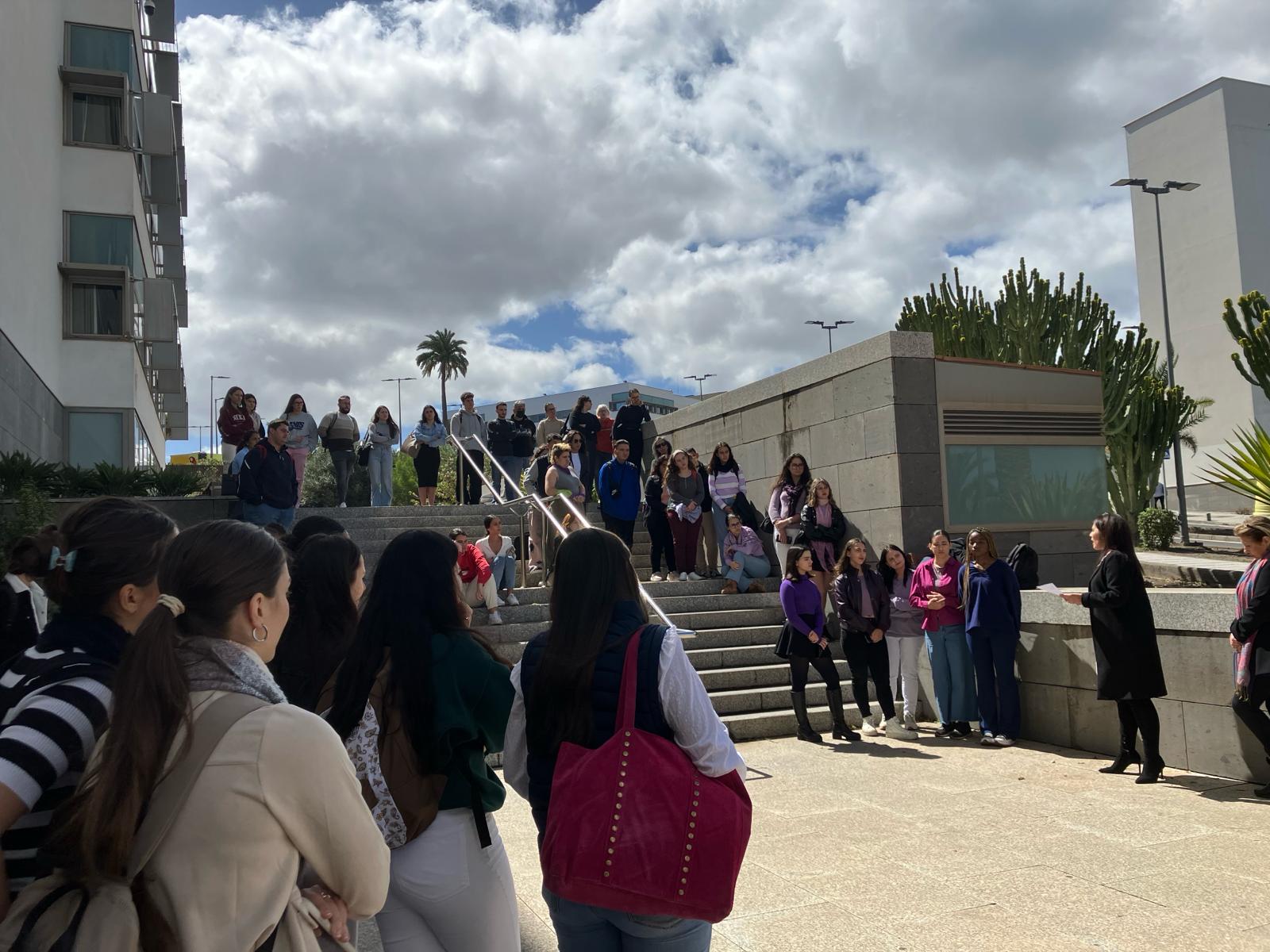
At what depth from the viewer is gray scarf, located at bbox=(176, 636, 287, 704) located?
6.12 ft

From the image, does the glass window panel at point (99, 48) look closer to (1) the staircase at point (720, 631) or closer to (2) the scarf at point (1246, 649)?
(1) the staircase at point (720, 631)

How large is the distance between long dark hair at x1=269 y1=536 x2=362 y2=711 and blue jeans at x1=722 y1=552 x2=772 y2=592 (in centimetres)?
933

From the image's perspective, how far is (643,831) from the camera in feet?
8.39

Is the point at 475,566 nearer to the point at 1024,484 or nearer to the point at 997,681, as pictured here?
the point at 997,681

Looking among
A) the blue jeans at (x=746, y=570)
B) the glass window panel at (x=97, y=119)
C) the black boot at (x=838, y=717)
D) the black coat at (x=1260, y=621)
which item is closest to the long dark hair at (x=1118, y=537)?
the black coat at (x=1260, y=621)

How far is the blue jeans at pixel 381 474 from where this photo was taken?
15297mm

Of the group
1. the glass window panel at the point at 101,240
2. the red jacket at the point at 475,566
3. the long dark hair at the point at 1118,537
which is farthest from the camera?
the glass window panel at the point at 101,240

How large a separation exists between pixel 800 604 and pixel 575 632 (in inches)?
262

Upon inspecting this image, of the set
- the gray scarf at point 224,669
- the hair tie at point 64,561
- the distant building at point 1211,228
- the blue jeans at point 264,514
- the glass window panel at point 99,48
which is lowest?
the gray scarf at point 224,669

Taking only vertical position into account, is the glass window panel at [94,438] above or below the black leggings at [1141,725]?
above

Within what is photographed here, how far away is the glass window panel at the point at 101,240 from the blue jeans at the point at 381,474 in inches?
323

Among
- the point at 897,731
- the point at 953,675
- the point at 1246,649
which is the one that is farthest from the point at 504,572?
the point at 1246,649

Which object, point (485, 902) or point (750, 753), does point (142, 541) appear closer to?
point (485, 902)

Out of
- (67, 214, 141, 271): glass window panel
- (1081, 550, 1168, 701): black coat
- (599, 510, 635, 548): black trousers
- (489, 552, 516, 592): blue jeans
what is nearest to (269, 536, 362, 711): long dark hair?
(1081, 550, 1168, 701): black coat
